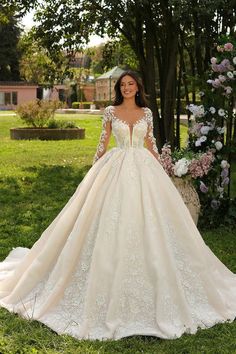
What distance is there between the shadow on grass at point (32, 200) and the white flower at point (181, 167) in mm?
1931

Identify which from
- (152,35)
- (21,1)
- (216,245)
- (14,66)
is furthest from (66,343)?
(14,66)

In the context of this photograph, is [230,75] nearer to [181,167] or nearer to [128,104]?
[181,167]

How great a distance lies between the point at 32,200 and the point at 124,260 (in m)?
5.37

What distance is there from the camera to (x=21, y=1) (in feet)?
40.7

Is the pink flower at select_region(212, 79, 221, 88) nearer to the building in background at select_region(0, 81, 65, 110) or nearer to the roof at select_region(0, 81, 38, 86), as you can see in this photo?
the building in background at select_region(0, 81, 65, 110)

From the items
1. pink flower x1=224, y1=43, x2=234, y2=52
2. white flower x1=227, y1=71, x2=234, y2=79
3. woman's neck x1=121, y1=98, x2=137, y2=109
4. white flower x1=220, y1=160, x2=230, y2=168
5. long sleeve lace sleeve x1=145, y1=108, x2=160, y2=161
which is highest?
pink flower x1=224, y1=43, x2=234, y2=52

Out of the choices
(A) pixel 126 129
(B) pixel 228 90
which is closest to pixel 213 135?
(B) pixel 228 90

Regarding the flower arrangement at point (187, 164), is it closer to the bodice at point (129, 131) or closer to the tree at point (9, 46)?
the bodice at point (129, 131)

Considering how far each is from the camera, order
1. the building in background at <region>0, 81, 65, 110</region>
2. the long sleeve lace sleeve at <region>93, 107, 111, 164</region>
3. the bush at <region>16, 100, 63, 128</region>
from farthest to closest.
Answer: the building in background at <region>0, 81, 65, 110</region>
the bush at <region>16, 100, 63, 128</region>
the long sleeve lace sleeve at <region>93, 107, 111, 164</region>

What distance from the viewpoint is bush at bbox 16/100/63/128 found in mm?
22062

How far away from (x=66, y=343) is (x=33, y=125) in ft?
62.9

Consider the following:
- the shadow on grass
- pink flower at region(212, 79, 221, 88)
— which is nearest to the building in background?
the shadow on grass

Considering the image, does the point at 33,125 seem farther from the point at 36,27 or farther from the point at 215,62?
the point at 215,62

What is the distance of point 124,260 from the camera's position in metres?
4.36
